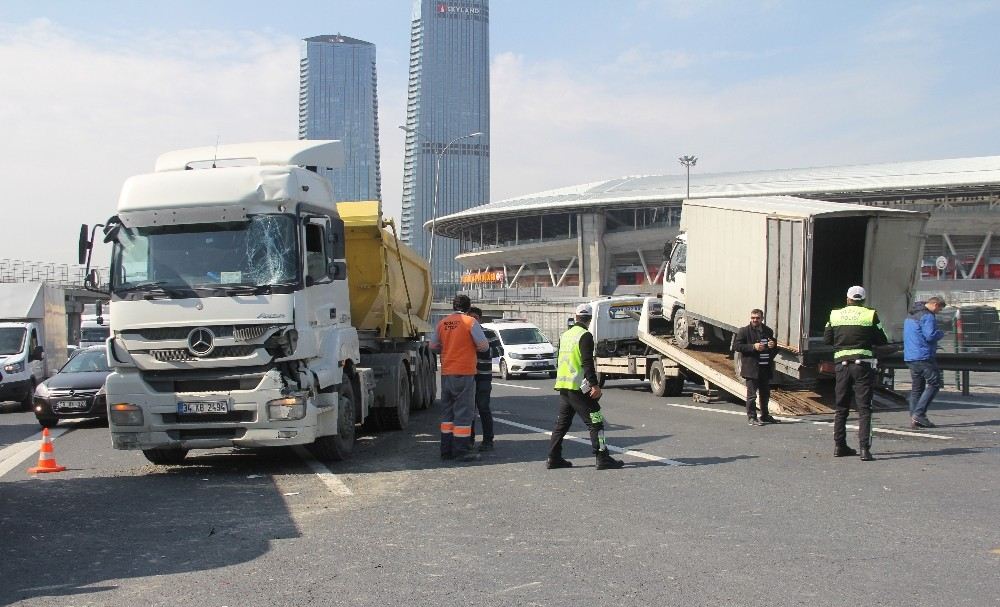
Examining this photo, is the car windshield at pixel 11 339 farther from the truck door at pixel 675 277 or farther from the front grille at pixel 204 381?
the truck door at pixel 675 277

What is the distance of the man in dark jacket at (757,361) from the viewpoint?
47.4 ft

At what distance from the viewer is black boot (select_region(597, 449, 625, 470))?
→ 997cm

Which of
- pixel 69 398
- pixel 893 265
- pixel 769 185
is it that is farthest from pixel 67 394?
pixel 769 185

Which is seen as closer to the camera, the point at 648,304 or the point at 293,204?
the point at 293,204

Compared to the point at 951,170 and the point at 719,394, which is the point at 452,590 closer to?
the point at 719,394

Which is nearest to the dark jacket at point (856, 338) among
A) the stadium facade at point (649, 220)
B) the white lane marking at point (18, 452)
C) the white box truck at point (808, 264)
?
the white box truck at point (808, 264)

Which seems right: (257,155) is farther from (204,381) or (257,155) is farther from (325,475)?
(325,475)

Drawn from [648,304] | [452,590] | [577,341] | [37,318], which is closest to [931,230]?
[648,304]

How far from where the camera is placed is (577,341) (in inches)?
395

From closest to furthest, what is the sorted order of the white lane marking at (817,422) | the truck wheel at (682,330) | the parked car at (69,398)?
the white lane marking at (817,422)
the parked car at (69,398)
the truck wheel at (682,330)

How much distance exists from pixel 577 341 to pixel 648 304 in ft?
37.8

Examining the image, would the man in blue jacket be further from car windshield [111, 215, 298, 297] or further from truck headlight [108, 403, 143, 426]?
truck headlight [108, 403, 143, 426]

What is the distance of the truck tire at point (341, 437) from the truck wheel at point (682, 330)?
9.21 m

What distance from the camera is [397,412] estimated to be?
14539 millimetres
